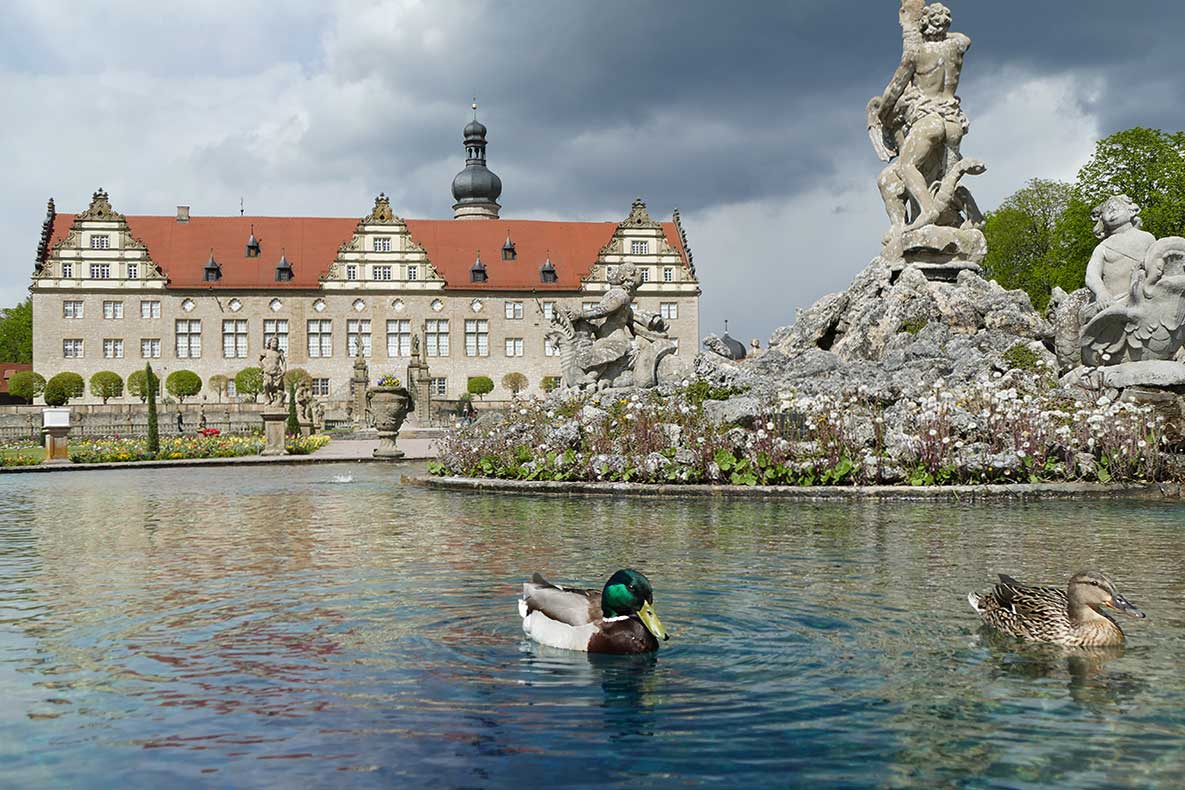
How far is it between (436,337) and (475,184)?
16.5m

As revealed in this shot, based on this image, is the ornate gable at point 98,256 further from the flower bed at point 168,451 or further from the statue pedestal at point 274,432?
the statue pedestal at point 274,432

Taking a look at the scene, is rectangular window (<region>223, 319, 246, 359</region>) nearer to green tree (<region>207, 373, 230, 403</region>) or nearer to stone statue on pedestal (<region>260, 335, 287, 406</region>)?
green tree (<region>207, 373, 230, 403</region>)

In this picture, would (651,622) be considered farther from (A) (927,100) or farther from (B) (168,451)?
(B) (168,451)

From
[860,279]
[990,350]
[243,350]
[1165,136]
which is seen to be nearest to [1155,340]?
[990,350]

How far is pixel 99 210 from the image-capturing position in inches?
2601

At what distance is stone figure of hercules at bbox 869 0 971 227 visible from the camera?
1848 centimetres

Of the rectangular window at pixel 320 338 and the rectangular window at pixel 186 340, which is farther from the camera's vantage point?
the rectangular window at pixel 320 338

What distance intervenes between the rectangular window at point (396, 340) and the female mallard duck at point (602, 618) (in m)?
64.9

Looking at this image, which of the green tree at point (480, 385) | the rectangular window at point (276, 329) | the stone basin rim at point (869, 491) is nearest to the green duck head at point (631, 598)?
the stone basin rim at point (869, 491)

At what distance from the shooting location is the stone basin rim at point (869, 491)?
37.0ft

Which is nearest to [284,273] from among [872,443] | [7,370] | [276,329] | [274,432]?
[276,329]

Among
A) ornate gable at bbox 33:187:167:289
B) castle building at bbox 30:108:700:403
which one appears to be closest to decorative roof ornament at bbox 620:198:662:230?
castle building at bbox 30:108:700:403

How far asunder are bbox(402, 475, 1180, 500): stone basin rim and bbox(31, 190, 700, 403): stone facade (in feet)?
172

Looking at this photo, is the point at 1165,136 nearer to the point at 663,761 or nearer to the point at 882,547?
the point at 882,547
